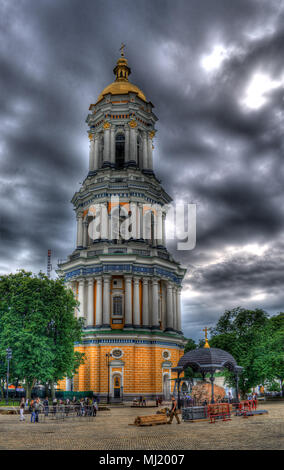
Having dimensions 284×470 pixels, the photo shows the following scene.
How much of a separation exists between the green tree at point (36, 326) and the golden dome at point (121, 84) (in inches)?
1482

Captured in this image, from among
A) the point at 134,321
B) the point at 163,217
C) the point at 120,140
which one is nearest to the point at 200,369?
the point at 134,321

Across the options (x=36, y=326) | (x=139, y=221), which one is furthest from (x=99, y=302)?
(x=36, y=326)

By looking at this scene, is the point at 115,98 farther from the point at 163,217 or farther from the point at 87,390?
the point at 87,390

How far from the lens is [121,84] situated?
7106 cm

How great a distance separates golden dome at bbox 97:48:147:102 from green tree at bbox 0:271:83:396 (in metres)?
37.6

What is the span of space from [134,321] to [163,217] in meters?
18.6

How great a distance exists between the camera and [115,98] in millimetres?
68000

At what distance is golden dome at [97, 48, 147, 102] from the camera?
69.2m

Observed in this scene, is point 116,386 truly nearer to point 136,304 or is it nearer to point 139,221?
point 136,304

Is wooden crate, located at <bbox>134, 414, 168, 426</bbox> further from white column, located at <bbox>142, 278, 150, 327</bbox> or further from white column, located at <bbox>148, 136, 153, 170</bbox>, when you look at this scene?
white column, located at <bbox>148, 136, 153, 170</bbox>

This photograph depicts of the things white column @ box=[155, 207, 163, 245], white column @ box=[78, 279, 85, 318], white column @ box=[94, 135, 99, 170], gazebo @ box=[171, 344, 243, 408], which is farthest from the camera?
white column @ box=[94, 135, 99, 170]

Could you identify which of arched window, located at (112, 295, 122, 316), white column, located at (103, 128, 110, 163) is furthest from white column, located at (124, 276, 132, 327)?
white column, located at (103, 128, 110, 163)

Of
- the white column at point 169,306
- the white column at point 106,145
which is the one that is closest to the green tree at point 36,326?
the white column at point 169,306

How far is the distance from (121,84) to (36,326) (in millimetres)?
45810
